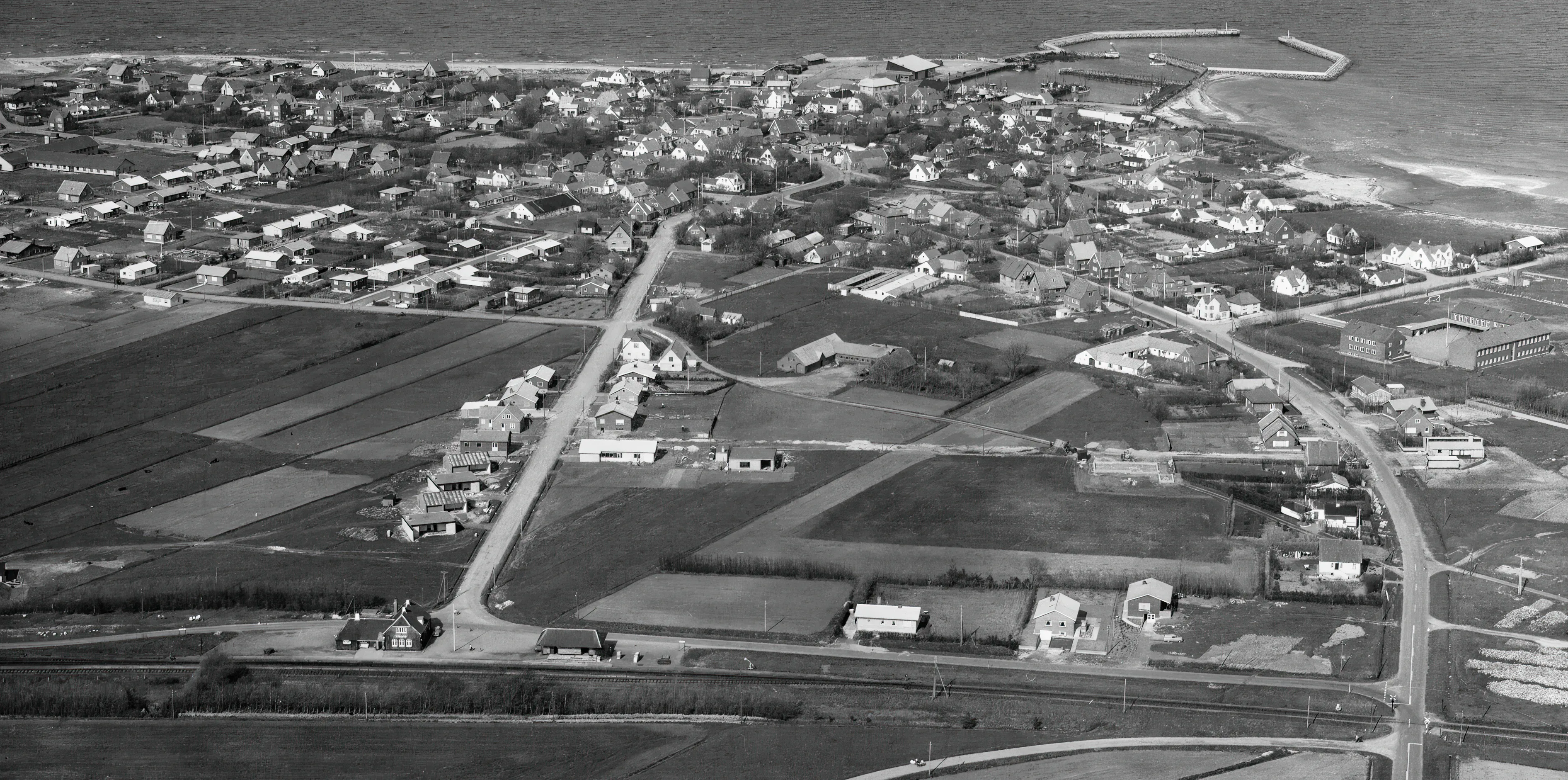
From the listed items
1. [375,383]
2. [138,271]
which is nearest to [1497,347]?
[375,383]

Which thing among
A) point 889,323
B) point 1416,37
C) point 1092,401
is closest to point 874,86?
point 1416,37

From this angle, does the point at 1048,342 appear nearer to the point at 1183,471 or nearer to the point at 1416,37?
the point at 1183,471

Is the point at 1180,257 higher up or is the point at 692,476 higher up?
the point at 1180,257

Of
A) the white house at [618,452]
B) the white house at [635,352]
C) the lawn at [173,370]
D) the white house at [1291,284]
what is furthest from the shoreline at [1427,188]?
the lawn at [173,370]

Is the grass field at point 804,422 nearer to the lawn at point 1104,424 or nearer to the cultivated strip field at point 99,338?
the lawn at point 1104,424

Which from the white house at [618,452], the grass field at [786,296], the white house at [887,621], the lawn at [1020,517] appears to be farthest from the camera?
→ the grass field at [786,296]

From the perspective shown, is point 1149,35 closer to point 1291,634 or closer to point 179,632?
point 1291,634

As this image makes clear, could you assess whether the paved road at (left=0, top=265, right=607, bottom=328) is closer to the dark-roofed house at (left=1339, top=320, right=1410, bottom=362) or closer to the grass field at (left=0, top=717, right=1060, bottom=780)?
the dark-roofed house at (left=1339, top=320, right=1410, bottom=362)
